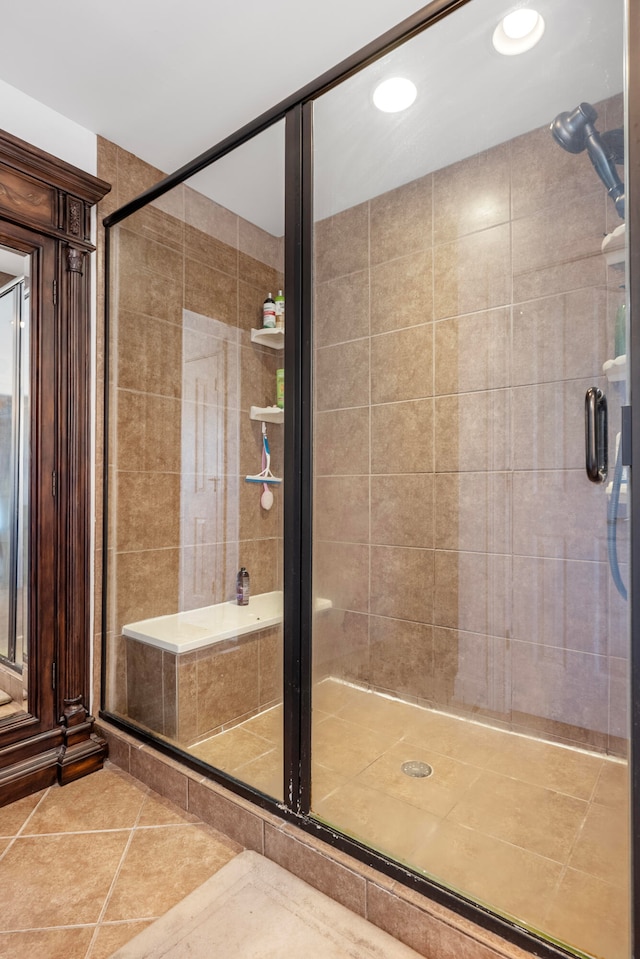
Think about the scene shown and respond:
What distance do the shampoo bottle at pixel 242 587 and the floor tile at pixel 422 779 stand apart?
592 millimetres

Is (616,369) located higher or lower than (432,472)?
higher

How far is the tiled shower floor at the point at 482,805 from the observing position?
1.06 metres

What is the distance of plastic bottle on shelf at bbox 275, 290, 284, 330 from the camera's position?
1.58 meters

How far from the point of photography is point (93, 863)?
150cm

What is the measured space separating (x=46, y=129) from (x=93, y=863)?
2.42 meters

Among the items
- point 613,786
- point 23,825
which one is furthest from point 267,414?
point 23,825

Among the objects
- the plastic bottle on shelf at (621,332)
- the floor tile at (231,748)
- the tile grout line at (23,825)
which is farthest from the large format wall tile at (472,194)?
the tile grout line at (23,825)

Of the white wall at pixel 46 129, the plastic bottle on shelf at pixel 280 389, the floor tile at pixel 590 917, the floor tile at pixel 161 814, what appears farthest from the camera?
the white wall at pixel 46 129

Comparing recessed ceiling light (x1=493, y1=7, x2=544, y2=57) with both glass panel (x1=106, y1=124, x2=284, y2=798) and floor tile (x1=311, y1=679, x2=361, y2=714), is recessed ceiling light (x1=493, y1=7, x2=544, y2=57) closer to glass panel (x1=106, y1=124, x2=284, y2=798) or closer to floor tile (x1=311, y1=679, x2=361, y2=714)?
glass panel (x1=106, y1=124, x2=284, y2=798)

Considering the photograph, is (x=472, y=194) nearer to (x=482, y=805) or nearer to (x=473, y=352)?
(x=473, y=352)

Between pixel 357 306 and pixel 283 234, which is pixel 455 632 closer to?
pixel 357 306

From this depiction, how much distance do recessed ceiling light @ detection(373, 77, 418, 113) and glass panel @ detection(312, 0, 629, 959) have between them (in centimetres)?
2

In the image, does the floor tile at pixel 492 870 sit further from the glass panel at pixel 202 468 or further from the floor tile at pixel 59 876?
the floor tile at pixel 59 876

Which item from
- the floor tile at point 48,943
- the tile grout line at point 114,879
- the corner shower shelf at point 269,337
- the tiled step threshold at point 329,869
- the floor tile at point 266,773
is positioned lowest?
the floor tile at point 48,943
